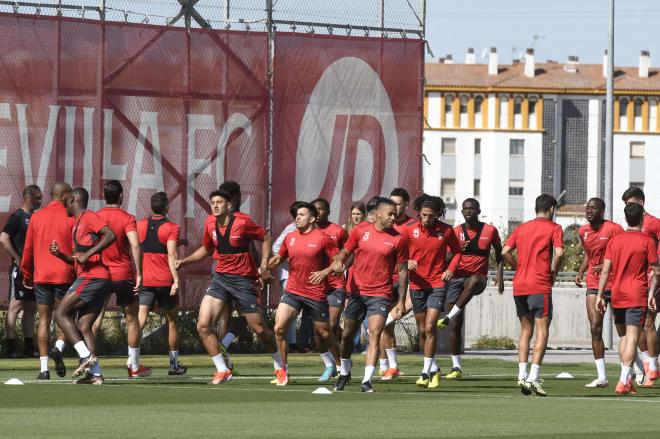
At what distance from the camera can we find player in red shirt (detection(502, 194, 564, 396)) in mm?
17125

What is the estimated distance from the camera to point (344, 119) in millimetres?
25719

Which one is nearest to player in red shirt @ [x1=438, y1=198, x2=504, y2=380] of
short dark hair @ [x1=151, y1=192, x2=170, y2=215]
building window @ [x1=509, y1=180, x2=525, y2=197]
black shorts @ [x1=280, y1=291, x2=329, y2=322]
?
black shorts @ [x1=280, y1=291, x2=329, y2=322]

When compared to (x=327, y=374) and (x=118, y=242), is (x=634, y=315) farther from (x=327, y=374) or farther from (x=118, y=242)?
(x=118, y=242)

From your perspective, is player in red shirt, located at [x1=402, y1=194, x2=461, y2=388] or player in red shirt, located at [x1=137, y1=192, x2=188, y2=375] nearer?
player in red shirt, located at [x1=402, y1=194, x2=461, y2=388]

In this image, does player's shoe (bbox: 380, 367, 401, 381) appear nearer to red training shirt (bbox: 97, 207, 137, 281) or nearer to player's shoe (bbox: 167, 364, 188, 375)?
player's shoe (bbox: 167, 364, 188, 375)

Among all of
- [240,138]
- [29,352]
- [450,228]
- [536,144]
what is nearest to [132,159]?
[240,138]

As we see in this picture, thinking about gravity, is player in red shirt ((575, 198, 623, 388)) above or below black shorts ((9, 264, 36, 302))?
above

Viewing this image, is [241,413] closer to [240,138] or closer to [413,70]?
[240,138]

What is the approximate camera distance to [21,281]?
22.1m

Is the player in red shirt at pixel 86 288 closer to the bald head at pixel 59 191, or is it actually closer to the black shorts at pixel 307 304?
the bald head at pixel 59 191

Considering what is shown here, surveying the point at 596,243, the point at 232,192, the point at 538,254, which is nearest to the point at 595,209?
the point at 596,243

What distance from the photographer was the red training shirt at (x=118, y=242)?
58.4 ft

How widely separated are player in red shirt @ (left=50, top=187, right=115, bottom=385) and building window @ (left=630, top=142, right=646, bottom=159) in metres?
112

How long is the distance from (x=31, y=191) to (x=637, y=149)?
10855cm
